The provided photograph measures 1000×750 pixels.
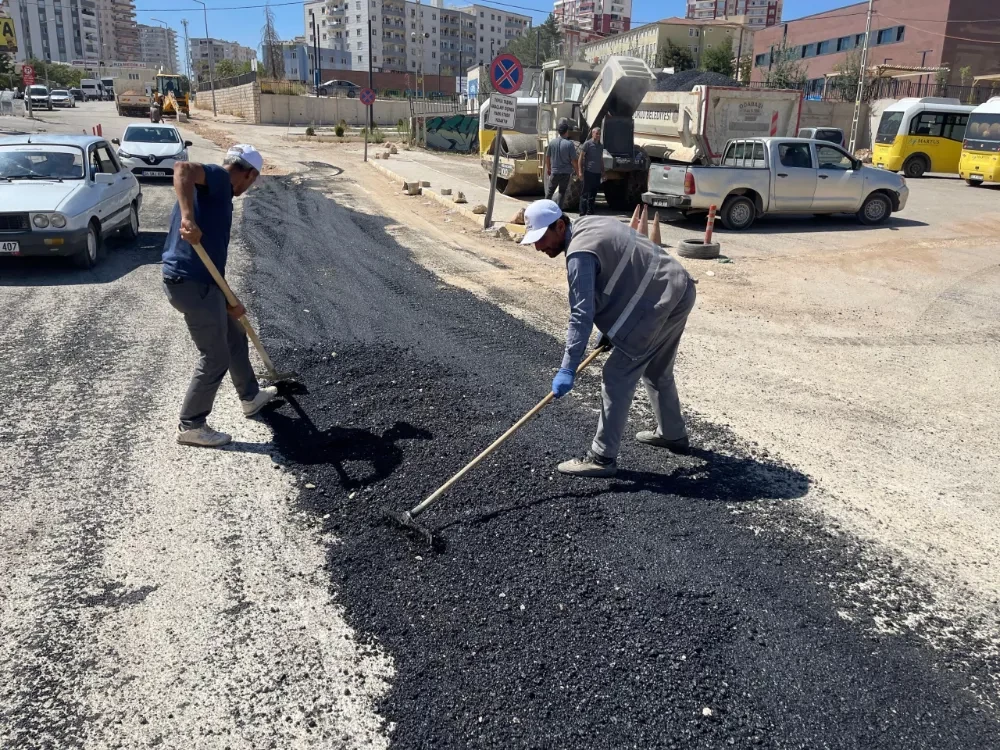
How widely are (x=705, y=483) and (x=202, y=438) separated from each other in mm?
3176

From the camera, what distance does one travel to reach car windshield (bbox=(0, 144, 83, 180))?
Answer: 9.44 m

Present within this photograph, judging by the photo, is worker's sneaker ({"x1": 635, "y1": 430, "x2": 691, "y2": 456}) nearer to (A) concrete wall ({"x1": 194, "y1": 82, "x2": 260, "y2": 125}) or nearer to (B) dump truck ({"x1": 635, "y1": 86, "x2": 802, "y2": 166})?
(B) dump truck ({"x1": 635, "y1": 86, "x2": 802, "y2": 166})

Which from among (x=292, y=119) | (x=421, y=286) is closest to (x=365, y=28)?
(x=292, y=119)

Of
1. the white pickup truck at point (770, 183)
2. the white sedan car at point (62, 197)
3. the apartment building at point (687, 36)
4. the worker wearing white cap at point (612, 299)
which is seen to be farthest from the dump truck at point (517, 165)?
the apartment building at point (687, 36)

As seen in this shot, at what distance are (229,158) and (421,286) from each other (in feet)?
14.2

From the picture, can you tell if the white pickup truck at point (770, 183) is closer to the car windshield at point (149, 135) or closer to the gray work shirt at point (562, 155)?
the gray work shirt at point (562, 155)

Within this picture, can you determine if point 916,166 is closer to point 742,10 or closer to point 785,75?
point 785,75

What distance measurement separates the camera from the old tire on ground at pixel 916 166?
2600 centimetres

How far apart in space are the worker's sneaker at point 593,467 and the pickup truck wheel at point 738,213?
1041cm

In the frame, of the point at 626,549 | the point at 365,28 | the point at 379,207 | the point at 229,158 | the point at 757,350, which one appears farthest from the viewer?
the point at 365,28

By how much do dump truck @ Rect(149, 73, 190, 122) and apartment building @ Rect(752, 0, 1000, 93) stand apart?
43723 mm

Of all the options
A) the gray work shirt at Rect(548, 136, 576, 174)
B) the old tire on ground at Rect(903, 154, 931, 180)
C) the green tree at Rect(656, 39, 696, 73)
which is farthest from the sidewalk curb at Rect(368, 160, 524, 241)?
the green tree at Rect(656, 39, 696, 73)

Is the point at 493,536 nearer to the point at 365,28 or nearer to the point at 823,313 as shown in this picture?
the point at 823,313

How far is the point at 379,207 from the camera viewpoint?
50.5 ft
